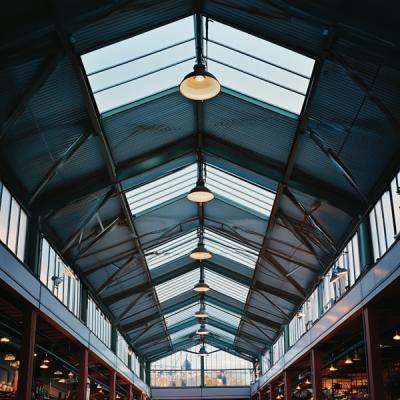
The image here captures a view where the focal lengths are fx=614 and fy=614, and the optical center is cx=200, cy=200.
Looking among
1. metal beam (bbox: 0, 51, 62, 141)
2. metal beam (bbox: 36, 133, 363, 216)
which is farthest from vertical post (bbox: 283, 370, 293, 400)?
metal beam (bbox: 0, 51, 62, 141)

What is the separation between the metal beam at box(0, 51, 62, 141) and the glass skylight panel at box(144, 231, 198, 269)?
13935 millimetres

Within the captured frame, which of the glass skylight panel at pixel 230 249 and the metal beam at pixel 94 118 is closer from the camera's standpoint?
the metal beam at pixel 94 118

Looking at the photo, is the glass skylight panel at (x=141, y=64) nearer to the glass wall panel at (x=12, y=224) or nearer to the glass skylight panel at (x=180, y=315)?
the glass wall panel at (x=12, y=224)

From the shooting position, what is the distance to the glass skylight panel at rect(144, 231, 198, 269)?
90.0ft

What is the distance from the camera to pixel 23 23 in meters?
12.1

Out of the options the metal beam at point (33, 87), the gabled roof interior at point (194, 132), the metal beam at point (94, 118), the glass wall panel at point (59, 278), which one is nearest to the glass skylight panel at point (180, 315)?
the gabled roof interior at point (194, 132)

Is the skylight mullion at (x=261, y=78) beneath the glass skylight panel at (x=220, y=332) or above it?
above

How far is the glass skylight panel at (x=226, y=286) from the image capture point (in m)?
33.6

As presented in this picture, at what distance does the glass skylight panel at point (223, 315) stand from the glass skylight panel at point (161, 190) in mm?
18861

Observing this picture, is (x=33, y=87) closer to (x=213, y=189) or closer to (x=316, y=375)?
(x=213, y=189)

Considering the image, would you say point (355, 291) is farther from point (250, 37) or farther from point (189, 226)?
point (189, 226)

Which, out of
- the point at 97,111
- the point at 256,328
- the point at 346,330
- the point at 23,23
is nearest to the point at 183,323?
the point at 256,328

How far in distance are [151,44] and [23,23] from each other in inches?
149

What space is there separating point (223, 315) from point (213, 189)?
2102 cm
